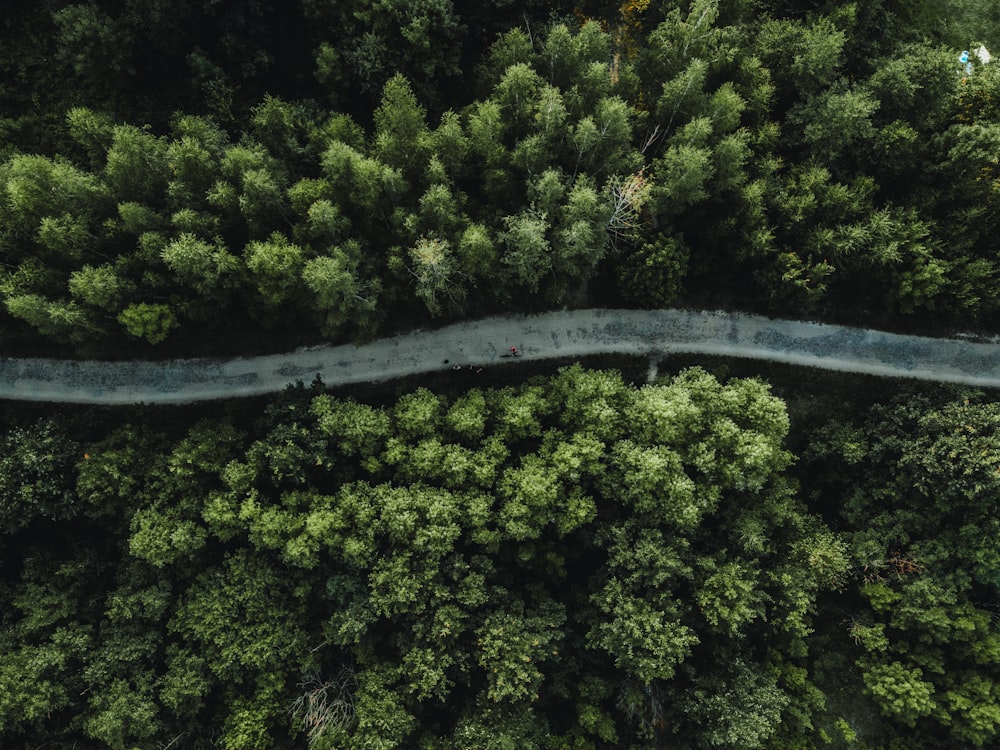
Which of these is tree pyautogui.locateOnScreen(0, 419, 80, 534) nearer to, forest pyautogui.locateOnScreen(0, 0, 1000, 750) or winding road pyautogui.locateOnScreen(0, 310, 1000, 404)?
forest pyautogui.locateOnScreen(0, 0, 1000, 750)

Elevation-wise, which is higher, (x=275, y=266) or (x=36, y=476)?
(x=275, y=266)

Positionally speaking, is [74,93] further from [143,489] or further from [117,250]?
[143,489]

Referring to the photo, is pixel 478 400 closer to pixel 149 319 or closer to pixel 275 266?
pixel 275 266

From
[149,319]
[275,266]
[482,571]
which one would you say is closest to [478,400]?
[482,571]

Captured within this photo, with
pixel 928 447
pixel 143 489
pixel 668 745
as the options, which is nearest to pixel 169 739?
pixel 143 489

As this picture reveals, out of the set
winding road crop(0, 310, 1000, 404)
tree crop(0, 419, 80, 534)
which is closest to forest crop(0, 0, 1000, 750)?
tree crop(0, 419, 80, 534)

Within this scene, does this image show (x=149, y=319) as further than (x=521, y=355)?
No
